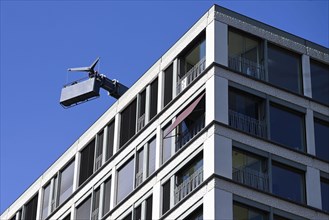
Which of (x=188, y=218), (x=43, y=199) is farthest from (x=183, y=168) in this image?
(x=43, y=199)

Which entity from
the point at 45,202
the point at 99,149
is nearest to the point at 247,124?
the point at 99,149

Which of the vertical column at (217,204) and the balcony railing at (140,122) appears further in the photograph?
the balcony railing at (140,122)

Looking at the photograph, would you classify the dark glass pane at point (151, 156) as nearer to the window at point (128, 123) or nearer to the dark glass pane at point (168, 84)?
the dark glass pane at point (168, 84)

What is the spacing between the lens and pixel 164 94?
235ft

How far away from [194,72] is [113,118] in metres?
9.61

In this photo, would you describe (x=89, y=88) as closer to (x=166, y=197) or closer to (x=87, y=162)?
(x=87, y=162)

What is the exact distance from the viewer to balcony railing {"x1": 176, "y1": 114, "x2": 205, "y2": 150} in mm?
66875

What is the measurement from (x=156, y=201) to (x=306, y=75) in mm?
10474

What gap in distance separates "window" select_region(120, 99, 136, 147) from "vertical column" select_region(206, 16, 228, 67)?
8.67m

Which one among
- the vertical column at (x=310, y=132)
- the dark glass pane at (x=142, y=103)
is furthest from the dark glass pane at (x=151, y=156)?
the vertical column at (x=310, y=132)

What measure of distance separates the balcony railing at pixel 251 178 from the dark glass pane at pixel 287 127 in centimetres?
252

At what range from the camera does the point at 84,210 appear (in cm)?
7756

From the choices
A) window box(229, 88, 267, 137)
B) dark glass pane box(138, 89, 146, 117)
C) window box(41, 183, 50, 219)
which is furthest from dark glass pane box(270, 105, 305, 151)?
window box(41, 183, 50, 219)

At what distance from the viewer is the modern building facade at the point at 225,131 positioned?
64.7m
